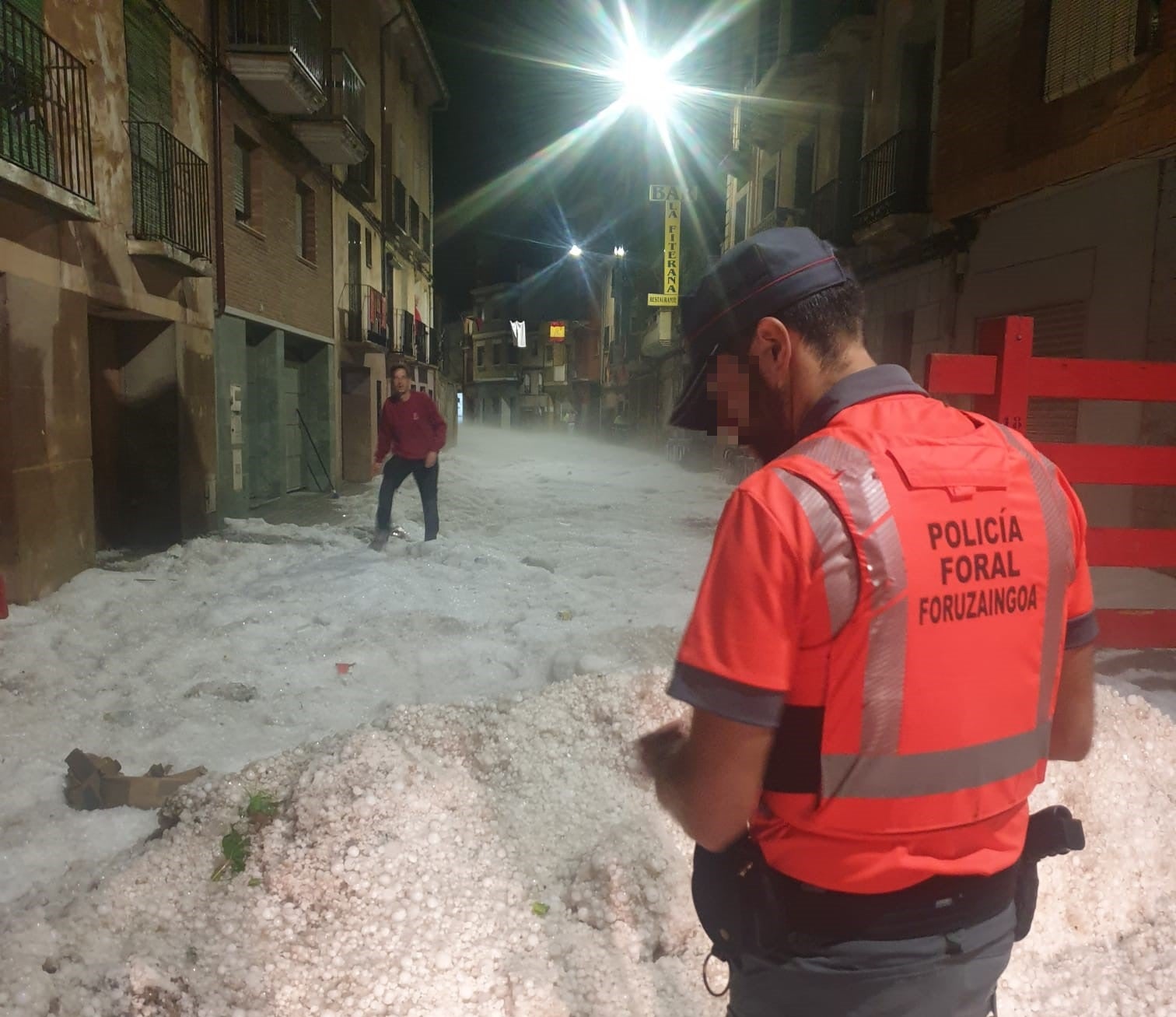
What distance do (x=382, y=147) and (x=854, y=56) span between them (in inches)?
426

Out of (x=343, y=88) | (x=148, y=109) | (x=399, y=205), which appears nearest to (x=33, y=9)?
(x=148, y=109)

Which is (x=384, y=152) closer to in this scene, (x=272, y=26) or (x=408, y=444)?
(x=272, y=26)

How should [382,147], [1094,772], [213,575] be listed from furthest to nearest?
[382,147]
[213,575]
[1094,772]

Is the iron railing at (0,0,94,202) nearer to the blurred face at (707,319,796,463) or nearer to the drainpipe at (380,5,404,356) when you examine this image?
the blurred face at (707,319,796,463)

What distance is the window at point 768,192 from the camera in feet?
68.5

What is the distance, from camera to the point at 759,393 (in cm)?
136

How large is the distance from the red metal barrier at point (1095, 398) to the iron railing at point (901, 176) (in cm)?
964

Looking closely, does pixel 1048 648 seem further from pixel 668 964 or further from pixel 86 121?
pixel 86 121

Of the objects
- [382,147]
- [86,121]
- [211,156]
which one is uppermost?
[382,147]

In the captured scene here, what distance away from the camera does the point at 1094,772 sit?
10.6 feet

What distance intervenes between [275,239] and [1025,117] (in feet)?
34.8

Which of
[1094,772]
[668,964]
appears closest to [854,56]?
[1094,772]

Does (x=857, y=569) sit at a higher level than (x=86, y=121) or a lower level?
lower

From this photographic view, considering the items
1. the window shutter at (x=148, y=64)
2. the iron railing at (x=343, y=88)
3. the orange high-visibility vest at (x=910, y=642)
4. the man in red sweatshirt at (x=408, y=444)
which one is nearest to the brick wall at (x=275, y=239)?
the iron railing at (x=343, y=88)
